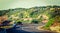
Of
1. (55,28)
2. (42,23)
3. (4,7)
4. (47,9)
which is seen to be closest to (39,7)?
(47,9)

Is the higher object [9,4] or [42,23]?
[9,4]

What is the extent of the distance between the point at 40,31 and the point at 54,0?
621 mm

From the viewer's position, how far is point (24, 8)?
261 centimetres

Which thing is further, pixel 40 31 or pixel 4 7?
pixel 4 7

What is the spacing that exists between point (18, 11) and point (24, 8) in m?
0.12

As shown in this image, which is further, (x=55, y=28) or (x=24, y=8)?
(x=24, y=8)

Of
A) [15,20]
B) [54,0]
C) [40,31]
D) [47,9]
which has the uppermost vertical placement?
[54,0]

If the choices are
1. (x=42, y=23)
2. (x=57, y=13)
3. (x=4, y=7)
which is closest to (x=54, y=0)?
(x=57, y=13)

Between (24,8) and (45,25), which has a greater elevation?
(24,8)

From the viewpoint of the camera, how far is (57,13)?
2521mm

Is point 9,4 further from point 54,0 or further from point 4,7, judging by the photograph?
point 54,0

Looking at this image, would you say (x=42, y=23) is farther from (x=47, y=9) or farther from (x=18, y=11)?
(x=18, y=11)

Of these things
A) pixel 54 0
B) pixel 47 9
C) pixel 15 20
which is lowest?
pixel 15 20

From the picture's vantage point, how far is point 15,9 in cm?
262
